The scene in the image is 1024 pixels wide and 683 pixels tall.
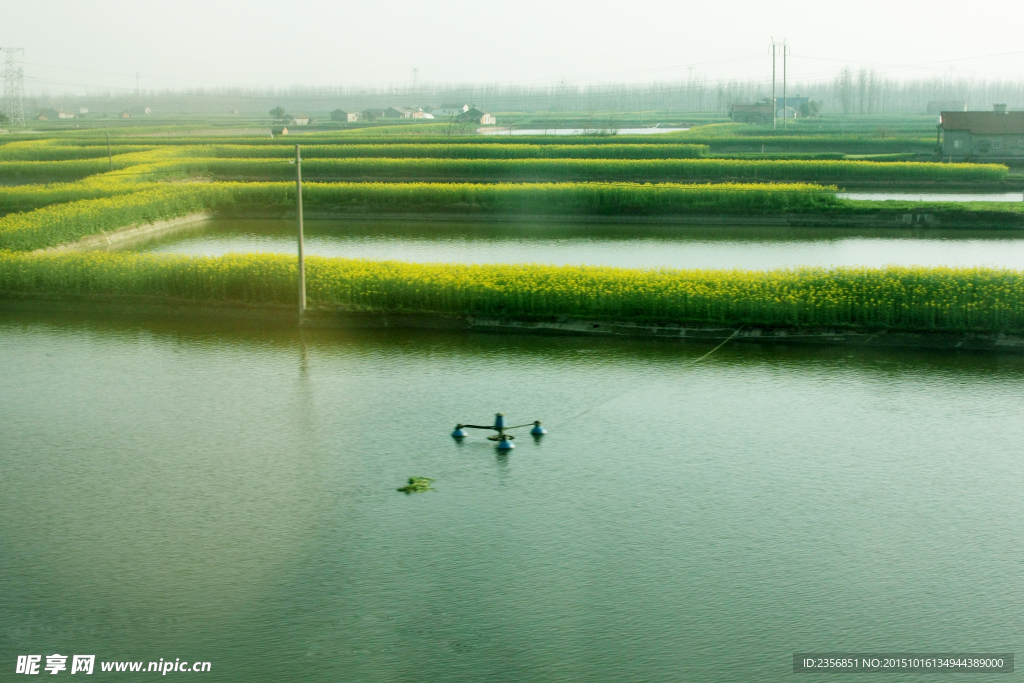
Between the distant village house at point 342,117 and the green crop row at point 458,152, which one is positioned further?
the distant village house at point 342,117

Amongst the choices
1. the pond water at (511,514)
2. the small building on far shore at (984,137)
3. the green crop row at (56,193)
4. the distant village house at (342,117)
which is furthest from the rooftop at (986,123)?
the distant village house at (342,117)

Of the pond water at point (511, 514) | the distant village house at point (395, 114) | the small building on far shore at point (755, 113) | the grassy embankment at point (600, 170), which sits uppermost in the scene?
the distant village house at point (395, 114)

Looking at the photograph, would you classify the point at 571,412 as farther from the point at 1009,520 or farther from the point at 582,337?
the point at 1009,520

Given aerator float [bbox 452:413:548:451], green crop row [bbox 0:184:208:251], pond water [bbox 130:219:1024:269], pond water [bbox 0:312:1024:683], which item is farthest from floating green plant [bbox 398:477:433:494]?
green crop row [bbox 0:184:208:251]

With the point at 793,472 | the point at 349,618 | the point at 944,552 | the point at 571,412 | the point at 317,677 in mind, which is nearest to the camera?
the point at 317,677

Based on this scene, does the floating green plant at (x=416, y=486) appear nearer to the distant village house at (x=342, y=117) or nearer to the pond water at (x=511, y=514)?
the pond water at (x=511, y=514)

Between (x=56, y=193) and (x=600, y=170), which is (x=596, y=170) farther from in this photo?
(x=56, y=193)

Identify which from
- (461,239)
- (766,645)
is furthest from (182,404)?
(461,239)

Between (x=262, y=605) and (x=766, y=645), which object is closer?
(x=766, y=645)
